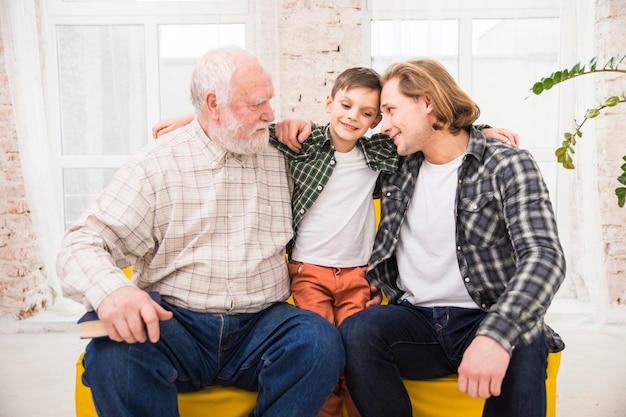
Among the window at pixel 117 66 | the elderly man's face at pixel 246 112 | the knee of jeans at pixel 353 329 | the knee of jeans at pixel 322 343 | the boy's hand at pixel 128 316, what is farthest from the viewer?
the window at pixel 117 66

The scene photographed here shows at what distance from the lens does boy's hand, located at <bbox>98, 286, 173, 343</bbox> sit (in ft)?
4.32

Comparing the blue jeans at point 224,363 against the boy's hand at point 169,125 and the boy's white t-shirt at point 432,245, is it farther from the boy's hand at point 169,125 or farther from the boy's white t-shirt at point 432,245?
the boy's hand at point 169,125

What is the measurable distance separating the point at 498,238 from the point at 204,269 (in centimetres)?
89

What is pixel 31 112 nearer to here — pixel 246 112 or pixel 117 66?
pixel 117 66

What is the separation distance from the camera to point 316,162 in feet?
6.32

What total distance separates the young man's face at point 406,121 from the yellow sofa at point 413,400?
2.40 feet

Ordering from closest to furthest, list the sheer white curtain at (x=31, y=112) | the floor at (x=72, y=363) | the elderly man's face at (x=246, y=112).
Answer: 1. the elderly man's face at (x=246, y=112)
2. the floor at (x=72, y=363)
3. the sheer white curtain at (x=31, y=112)

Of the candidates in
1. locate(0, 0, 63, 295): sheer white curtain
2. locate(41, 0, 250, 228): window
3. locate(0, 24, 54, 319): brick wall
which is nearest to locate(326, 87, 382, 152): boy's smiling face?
locate(41, 0, 250, 228): window

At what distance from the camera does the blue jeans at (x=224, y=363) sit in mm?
1350

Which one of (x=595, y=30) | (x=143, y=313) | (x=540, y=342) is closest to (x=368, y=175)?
(x=540, y=342)

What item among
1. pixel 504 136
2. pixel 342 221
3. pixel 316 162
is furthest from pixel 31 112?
pixel 504 136

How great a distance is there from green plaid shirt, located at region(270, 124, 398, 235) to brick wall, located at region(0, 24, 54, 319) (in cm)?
205

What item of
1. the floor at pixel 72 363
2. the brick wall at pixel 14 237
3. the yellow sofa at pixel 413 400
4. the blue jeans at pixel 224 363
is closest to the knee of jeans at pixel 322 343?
the blue jeans at pixel 224 363

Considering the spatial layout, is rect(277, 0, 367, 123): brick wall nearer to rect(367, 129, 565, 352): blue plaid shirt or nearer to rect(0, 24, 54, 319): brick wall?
rect(367, 129, 565, 352): blue plaid shirt
